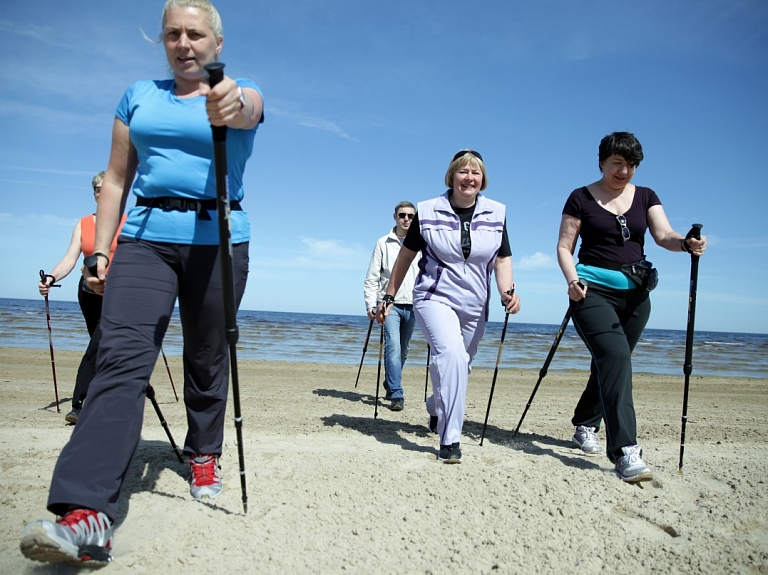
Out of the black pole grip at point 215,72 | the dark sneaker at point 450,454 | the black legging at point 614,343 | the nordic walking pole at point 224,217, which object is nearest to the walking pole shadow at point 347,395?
the dark sneaker at point 450,454

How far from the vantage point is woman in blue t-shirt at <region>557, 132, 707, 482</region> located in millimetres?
3980

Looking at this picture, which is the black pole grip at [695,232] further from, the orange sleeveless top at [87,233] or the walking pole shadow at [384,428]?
the orange sleeveless top at [87,233]

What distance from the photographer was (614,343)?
13.2ft

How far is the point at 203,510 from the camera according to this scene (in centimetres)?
283

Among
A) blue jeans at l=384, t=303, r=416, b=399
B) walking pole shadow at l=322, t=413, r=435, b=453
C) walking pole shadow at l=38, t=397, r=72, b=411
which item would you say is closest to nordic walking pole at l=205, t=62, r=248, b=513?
walking pole shadow at l=322, t=413, r=435, b=453

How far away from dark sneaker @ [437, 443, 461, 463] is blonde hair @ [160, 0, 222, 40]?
2.84 metres

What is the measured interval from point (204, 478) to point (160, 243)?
1.28 metres

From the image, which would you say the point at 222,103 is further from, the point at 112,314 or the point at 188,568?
the point at 188,568

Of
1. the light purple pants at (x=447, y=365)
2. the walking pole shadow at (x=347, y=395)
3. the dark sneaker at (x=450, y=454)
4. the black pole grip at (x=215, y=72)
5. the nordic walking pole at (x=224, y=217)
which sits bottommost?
the walking pole shadow at (x=347, y=395)

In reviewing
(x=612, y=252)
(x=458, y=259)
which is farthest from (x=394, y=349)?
(x=612, y=252)

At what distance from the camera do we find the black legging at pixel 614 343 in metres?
3.83

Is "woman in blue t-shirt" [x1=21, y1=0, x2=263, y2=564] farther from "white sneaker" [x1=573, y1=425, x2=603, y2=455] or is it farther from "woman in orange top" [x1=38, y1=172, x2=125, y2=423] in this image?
"white sneaker" [x1=573, y1=425, x2=603, y2=455]

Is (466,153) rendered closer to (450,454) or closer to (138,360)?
(450,454)

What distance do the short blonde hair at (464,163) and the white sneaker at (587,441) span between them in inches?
82.7
